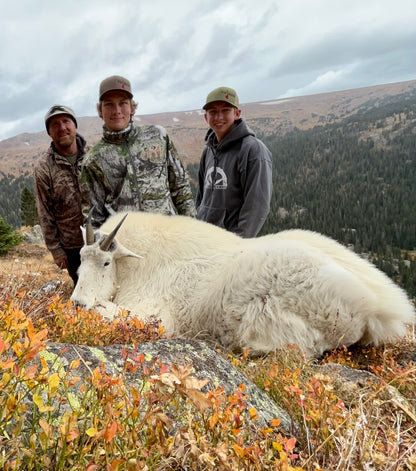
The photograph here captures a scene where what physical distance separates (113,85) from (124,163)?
1.17m

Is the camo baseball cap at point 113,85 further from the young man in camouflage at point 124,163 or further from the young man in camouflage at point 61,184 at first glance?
the young man in camouflage at point 61,184

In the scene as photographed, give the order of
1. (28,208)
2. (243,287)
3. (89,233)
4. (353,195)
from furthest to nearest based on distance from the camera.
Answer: (353,195)
(28,208)
(89,233)
(243,287)

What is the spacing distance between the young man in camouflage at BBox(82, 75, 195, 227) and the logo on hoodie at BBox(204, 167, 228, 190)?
766 millimetres

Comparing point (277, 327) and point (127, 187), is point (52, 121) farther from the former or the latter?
point (277, 327)

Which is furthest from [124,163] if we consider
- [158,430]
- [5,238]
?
[5,238]

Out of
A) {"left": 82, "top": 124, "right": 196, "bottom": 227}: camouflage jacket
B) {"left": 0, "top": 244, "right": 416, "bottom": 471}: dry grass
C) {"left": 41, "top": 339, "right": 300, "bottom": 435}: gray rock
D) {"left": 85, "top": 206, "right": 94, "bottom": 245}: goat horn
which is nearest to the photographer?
{"left": 0, "top": 244, "right": 416, "bottom": 471}: dry grass

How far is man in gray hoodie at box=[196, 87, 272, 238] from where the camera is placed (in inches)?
215

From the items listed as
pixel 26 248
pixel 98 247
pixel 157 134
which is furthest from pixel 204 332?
pixel 26 248

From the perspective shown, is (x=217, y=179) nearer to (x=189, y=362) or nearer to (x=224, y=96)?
(x=224, y=96)

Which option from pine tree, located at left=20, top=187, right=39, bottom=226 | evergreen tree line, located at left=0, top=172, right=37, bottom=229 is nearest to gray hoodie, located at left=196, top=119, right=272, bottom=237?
evergreen tree line, located at left=0, top=172, right=37, bottom=229

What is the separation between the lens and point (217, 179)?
5992mm

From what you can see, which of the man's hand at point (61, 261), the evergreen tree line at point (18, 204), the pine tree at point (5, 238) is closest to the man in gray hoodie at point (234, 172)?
the man's hand at point (61, 261)

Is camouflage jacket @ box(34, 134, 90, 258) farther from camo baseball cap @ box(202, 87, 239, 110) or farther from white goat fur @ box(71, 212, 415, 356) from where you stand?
camo baseball cap @ box(202, 87, 239, 110)

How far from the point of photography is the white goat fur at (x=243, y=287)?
11.0ft
